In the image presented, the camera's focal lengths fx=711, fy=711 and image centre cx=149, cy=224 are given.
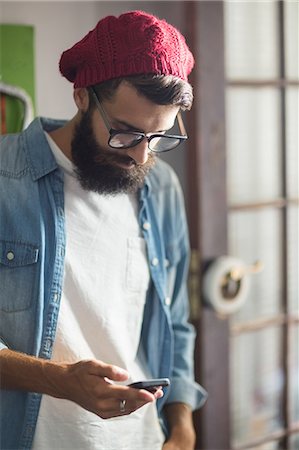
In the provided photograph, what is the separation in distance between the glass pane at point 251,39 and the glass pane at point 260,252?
1.30 feet

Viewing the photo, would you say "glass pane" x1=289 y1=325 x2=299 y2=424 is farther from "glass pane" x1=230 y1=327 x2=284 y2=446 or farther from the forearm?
the forearm

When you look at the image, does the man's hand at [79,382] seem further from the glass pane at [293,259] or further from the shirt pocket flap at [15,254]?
the glass pane at [293,259]

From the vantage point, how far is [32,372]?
1199 millimetres

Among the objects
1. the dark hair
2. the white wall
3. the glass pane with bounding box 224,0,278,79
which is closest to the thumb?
the dark hair

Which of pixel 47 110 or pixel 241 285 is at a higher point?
pixel 47 110

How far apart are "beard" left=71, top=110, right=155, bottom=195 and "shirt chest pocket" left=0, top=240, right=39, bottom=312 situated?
0.17m

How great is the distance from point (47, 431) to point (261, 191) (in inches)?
39.9

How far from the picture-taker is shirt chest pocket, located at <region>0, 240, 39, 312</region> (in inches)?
50.0

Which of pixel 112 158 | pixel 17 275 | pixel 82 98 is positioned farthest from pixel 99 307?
pixel 82 98

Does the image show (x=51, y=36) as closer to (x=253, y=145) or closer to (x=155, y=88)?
(x=155, y=88)

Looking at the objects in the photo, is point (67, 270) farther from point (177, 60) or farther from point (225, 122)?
point (225, 122)

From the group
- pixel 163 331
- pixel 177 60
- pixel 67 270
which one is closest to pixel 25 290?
pixel 67 270

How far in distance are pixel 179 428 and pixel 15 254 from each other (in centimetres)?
55

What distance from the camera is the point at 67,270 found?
4.37 ft
